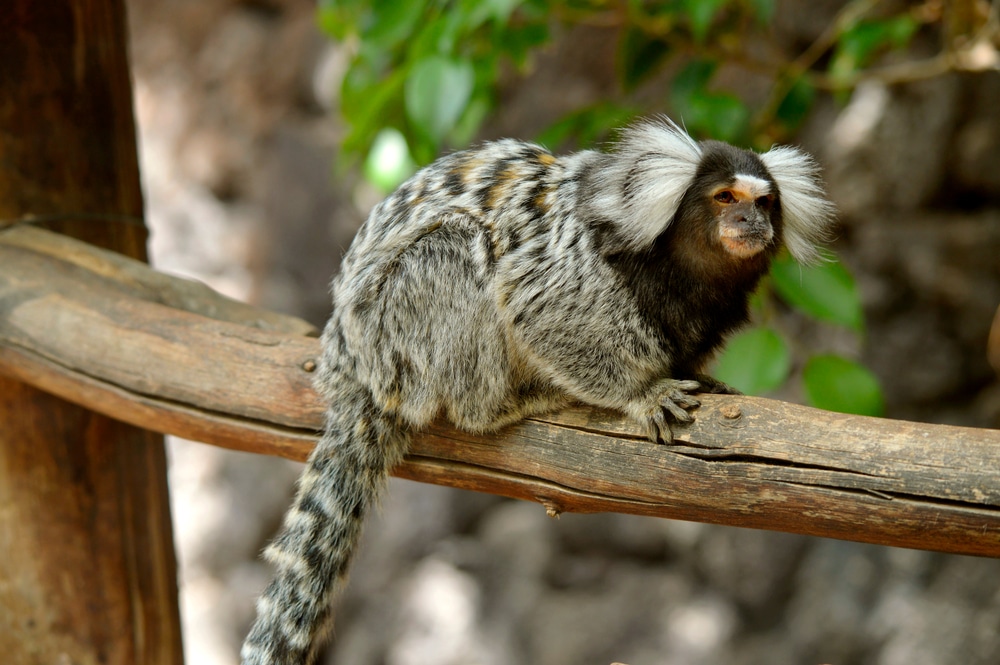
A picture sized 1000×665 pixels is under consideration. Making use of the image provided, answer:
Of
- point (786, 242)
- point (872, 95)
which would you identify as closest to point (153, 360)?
point (786, 242)

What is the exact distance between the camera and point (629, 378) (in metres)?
2.02

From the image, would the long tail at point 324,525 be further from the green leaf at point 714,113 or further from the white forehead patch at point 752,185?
the green leaf at point 714,113

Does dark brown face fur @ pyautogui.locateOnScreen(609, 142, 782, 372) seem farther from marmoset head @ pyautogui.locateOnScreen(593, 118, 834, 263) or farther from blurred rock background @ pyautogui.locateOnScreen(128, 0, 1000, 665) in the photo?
blurred rock background @ pyautogui.locateOnScreen(128, 0, 1000, 665)

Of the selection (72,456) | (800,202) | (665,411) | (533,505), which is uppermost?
(800,202)

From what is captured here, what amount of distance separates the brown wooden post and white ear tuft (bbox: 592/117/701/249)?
1557 millimetres

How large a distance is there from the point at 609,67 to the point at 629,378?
2.83 m

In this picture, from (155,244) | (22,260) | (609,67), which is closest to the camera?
(22,260)

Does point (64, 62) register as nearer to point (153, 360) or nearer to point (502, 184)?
point (153, 360)

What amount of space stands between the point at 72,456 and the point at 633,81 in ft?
7.01

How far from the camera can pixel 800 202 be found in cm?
217

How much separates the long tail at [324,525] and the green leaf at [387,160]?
1.16 m

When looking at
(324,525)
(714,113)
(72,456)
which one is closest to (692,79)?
(714,113)

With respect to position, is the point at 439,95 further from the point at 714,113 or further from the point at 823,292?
the point at 823,292

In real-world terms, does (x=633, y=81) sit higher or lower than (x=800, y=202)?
higher
